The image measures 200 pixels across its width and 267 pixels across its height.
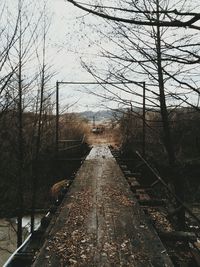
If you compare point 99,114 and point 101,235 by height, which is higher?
point 99,114

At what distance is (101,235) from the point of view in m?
4.47

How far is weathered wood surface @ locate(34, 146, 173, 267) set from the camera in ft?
12.1

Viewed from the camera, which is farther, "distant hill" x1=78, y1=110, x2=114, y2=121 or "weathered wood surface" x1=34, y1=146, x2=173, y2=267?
"distant hill" x1=78, y1=110, x2=114, y2=121

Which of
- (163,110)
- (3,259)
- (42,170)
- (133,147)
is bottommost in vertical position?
(3,259)

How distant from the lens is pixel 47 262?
3615mm

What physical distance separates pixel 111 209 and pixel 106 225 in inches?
36.6

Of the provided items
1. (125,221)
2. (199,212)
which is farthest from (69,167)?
(125,221)

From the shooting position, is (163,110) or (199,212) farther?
(199,212)

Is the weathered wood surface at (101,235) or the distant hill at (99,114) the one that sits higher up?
the distant hill at (99,114)

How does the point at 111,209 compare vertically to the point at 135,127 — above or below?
below

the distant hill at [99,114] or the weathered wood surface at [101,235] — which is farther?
the distant hill at [99,114]

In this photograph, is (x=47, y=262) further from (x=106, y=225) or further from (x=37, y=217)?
(x=37, y=217)

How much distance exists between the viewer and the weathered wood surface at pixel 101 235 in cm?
368

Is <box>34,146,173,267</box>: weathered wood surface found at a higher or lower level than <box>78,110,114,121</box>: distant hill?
lower
